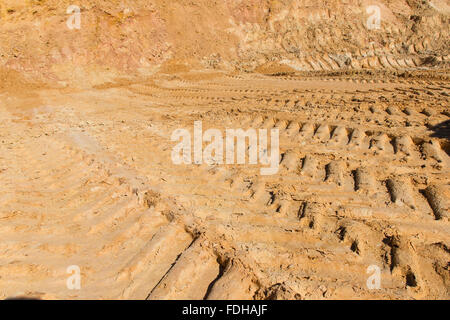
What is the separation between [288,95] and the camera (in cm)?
598

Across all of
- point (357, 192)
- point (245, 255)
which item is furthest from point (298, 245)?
point (357, 192)

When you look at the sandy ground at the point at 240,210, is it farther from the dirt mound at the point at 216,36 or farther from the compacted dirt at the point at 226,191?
the dirt mound at the point at 216,36

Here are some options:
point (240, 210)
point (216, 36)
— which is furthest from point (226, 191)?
point (216, 36)

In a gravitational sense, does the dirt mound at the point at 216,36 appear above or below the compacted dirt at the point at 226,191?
above

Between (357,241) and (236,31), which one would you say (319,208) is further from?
(236,31)

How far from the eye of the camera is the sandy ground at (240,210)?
1.83 m

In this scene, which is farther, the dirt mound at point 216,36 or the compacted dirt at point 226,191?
the dirt mound at point 216,36

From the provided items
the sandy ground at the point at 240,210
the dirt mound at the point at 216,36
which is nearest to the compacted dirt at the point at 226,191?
the sandy ground at the point at 240,210

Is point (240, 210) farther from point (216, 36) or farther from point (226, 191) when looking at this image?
point (216, 36)

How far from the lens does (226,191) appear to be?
112 inches

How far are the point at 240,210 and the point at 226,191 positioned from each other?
1.24 ft

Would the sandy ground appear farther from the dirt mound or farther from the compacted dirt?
the dirt mound

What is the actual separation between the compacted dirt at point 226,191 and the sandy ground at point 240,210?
1 cm
